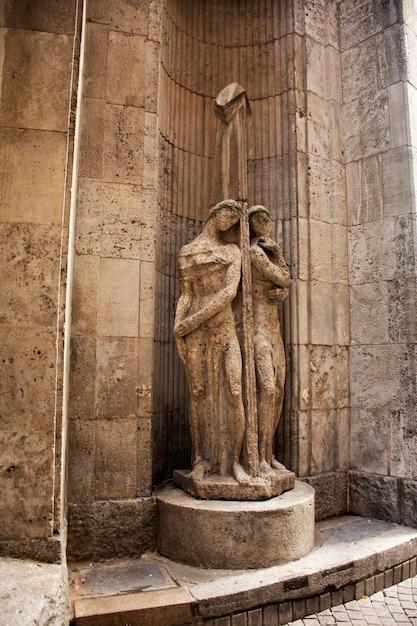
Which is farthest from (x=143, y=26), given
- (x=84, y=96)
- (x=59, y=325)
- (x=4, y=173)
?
(x=59, y=325)

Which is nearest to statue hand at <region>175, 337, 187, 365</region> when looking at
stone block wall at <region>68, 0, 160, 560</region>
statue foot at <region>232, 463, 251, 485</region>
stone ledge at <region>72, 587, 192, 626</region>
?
stone block wall at <region>68, 0, 160, 560</region>

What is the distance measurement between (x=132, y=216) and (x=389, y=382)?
130 inches

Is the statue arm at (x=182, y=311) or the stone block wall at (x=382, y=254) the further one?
the stone block wall at (x=382, y=254)

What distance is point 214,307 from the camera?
4.54m

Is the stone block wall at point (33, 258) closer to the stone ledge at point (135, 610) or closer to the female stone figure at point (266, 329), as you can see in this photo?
the stone ledge at point (135, 610)

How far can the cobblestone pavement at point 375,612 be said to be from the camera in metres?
3.82

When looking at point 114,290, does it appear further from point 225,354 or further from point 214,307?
point 225,354

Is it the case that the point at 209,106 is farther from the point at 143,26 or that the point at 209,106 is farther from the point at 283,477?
the point at 283,477

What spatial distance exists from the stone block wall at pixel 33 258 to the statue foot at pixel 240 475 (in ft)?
4.96

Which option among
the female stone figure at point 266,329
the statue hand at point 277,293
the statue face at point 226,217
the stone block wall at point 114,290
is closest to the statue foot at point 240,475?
the female stone figure at point 266,329

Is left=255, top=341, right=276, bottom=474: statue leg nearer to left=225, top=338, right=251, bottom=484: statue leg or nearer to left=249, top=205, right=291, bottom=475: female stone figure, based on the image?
left=249, top=205, right=291, bottom=475: female stone figure

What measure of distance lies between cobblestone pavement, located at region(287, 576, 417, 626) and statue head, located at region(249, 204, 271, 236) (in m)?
3.38

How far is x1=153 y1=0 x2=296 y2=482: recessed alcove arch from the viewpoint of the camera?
5.47m

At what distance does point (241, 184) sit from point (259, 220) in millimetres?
396
